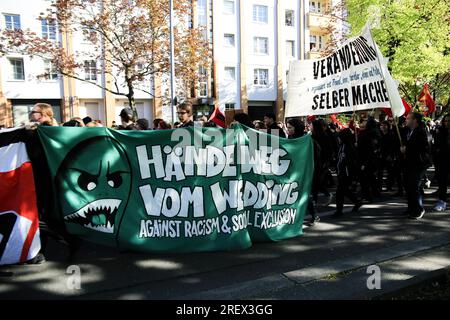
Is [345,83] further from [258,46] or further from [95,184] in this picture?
[258,46]

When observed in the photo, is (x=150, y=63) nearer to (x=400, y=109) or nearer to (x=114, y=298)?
(x=400, y=109)

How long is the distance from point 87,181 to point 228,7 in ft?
106

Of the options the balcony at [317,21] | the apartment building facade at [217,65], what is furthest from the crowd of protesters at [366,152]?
the balcony at [317,21]

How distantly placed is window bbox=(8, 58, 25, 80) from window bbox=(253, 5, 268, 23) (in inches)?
789

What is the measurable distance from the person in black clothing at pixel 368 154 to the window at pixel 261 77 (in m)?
27.1

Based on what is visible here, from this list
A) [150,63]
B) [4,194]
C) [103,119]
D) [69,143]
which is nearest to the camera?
[4,194]

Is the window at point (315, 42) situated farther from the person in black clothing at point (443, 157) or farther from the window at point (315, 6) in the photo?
the person in black clothing at point (443, 157)

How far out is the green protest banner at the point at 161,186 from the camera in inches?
177

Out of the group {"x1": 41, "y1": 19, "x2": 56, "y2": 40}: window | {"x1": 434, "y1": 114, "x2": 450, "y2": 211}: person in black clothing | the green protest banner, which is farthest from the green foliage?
{"x1": 41, "y1": 19, "x2": 56, "y2": 40}: window

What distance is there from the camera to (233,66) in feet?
111

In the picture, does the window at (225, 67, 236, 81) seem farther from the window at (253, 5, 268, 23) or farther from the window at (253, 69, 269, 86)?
the window at (253, 5, 268, 23)

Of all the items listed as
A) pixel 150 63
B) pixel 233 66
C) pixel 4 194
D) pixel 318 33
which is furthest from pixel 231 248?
pixel 318 33

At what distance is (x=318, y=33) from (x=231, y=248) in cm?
3769

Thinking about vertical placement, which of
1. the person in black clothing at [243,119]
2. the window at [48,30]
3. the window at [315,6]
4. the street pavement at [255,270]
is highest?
the window at [315,6]
